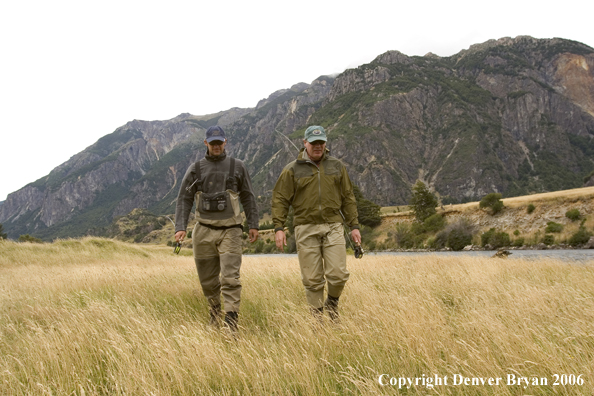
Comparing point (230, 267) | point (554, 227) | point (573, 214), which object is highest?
point (230, 267)

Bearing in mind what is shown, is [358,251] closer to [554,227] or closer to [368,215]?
[554,227]

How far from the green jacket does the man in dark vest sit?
0.62 metres

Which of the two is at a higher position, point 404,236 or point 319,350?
point 319,350

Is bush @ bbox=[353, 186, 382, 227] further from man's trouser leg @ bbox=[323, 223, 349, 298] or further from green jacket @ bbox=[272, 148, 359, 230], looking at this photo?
man's trouser leg @ bbox=[323, 223, 349, 298]

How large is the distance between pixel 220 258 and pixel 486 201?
42.3m

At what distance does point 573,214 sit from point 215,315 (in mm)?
36298

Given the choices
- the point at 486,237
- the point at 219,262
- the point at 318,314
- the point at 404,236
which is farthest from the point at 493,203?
the point at 219,262

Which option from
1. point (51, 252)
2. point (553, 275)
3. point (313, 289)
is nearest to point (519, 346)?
point (313, 289)

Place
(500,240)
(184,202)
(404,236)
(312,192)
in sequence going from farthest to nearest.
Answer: (404,236)
(500,240)
(184,202)
(312,192)

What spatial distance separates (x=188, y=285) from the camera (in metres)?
6.87

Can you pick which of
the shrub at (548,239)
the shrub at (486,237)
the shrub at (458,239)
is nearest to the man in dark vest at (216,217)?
the shrub at (548,239)

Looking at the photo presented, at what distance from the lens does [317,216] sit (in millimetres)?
4691

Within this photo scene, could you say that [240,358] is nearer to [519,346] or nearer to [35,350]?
[35,350]

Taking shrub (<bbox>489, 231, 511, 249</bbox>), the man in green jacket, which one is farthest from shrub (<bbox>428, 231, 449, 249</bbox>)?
the man in green jacket
